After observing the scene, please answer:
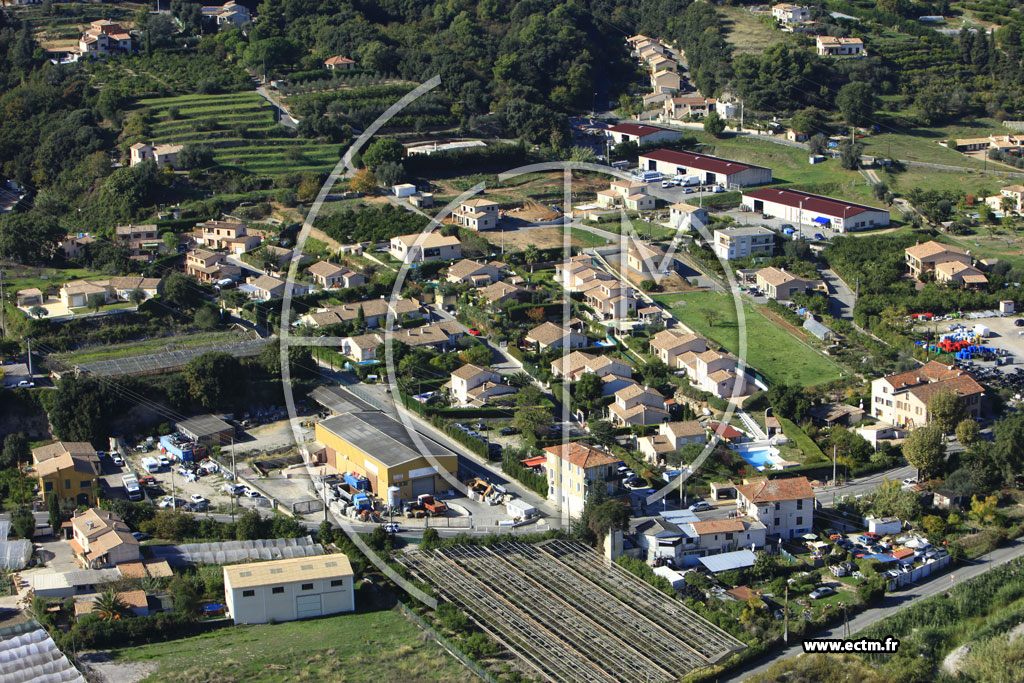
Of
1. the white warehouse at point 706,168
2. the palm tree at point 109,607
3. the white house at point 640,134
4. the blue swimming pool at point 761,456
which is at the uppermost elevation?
the white house at point 640,134

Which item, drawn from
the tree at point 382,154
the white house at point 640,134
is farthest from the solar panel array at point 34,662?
the white house at point 640,134

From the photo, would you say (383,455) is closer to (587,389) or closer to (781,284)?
(587,389)

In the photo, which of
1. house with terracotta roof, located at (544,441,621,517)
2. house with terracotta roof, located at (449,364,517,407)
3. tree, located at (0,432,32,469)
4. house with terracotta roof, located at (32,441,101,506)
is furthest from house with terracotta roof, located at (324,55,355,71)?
house with terracotta roof, located at (544,441,621,517)

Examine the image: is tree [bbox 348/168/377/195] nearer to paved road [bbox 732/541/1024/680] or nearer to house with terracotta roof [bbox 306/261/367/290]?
house with terracotta roof [bbox 306/261/367/290]

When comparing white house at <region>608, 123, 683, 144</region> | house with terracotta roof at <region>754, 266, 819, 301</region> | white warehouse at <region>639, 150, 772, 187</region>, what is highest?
white house at <region>608, 123, 683, 144</region>

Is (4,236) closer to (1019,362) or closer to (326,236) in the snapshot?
(326,236)

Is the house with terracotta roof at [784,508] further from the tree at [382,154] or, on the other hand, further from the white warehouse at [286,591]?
the tree at [382,154]
